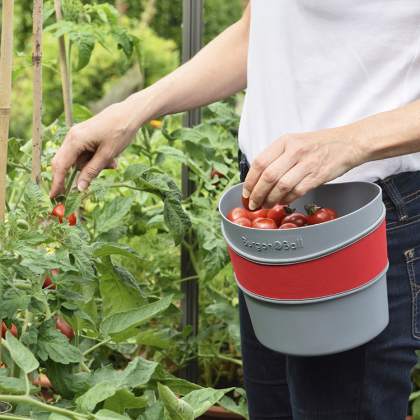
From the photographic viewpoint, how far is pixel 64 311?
0.50m

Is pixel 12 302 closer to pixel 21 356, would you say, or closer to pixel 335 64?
pixel 21 356

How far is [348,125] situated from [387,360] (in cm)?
31

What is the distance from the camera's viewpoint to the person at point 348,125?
1.78 ft

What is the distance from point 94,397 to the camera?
1.26ft

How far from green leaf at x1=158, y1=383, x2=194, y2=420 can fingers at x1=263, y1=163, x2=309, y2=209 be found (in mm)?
227

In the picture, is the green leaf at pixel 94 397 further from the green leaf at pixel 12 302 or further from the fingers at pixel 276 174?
the fingers at pixel 276 174

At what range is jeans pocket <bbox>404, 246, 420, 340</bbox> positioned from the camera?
62cm

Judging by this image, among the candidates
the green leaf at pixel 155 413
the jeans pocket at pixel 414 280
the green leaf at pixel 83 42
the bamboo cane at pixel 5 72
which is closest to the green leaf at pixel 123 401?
the green leaf at pixel 155 413

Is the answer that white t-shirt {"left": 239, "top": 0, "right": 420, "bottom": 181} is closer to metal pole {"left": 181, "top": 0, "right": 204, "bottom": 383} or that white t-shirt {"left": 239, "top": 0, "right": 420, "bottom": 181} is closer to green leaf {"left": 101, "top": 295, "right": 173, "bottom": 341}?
green leaf {"left": 101, "top": 295, "right": 173, "bottom": 341}

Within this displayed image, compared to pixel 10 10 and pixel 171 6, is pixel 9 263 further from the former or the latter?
pixel 171 6

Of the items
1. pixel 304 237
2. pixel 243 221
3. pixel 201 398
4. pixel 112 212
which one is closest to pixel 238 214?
pixel 243 221

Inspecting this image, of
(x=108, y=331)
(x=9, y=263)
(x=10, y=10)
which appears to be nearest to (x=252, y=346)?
(x=108, y=331)

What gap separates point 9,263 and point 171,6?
1577 millimetres

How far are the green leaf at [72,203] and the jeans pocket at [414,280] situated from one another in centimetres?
41
